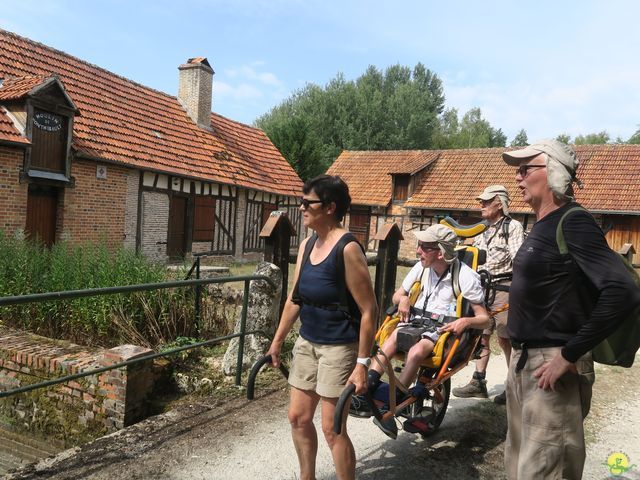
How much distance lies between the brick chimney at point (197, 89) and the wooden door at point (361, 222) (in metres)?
9.20

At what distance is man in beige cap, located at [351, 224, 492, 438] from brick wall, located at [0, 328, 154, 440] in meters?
2.32

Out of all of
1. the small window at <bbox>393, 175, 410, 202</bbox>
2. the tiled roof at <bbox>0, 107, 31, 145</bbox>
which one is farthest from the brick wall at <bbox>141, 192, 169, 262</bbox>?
the small window at <bbox>393, 175, 410, 202</bbox>

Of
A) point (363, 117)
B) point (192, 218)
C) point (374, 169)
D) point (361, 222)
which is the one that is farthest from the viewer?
point (363, 117)

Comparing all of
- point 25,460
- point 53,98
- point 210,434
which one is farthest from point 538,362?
point 53,98

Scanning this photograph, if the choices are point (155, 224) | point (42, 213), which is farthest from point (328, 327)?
point (155, 224)

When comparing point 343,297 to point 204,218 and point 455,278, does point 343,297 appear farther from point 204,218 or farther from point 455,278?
point 204,218

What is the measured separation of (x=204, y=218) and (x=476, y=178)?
41.6 ft

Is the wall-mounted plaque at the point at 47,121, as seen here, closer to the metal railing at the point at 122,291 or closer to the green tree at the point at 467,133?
the metal railing at the point at 122,291

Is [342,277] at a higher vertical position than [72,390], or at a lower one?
higher

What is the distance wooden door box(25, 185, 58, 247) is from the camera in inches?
439

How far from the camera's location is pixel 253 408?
4.14 metres

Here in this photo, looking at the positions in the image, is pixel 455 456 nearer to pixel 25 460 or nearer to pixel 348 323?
pixel 348 323

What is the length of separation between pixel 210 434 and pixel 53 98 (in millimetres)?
10116

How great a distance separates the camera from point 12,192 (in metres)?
10.5
